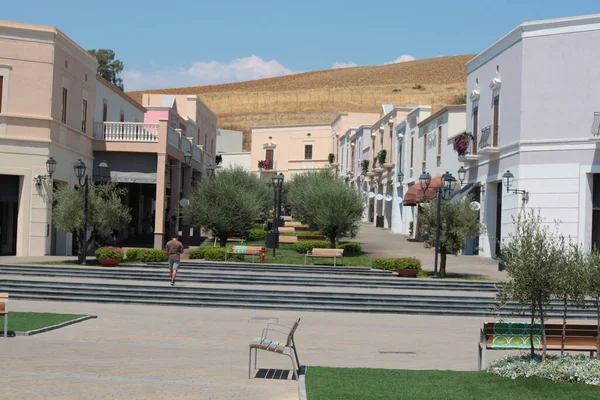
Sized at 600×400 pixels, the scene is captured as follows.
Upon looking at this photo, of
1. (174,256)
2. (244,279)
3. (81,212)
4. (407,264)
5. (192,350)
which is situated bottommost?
(192,350)

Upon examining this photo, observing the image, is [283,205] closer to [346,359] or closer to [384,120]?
[384,120]

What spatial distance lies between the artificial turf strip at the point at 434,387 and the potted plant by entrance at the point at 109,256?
60.8 feet

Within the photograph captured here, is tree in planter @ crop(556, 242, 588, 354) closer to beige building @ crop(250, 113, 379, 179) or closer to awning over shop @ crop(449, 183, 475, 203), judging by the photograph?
awning over shop @ crop(449, 183, 475, 203)

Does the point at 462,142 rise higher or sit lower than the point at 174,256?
higher

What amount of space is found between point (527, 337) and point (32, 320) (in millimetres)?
10144

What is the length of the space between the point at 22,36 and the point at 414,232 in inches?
994

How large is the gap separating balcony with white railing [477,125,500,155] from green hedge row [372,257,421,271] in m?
6.89

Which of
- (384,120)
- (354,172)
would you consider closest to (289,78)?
(354,172)

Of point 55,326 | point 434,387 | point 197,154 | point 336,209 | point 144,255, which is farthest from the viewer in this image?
point 197,154

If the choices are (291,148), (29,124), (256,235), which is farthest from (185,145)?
(291,148)

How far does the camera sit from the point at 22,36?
3131 cm

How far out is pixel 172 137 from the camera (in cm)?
3928

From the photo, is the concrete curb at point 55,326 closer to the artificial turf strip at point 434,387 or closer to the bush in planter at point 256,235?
the artificial turf strip at point 434,387

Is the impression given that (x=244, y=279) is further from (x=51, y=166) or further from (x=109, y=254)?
(x=51, y=166)
